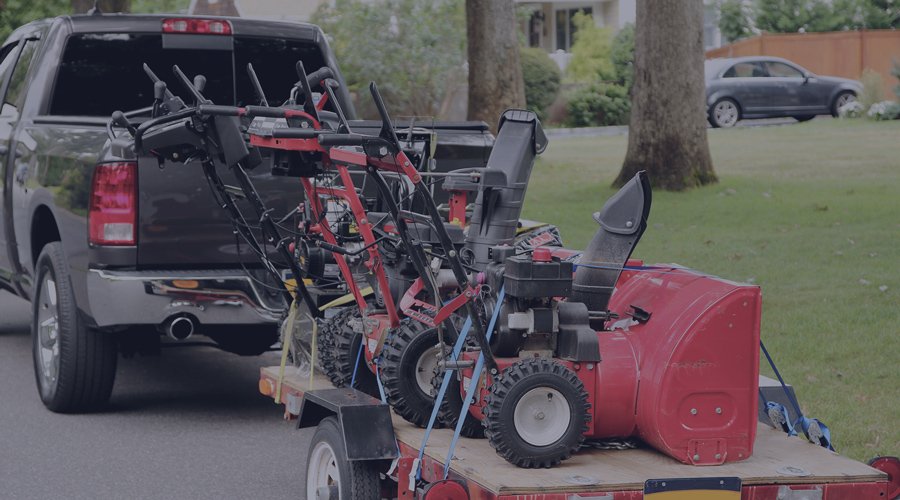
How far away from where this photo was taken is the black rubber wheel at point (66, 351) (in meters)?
7.54

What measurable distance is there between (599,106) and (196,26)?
26765 millimetres

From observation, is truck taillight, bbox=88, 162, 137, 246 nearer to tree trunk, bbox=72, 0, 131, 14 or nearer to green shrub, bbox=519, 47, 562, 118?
tree trunk, bbox=72, 0, 131, 14

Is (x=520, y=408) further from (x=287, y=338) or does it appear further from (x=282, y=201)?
(x=282, y=201)

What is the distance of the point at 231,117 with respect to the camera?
589 cm

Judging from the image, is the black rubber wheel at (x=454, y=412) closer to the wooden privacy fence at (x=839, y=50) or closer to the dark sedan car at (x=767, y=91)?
the dark sedan car at (x=767, y=91)

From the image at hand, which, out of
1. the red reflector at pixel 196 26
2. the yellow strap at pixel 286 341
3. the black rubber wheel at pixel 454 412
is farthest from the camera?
the red reflector at pixel 196 26

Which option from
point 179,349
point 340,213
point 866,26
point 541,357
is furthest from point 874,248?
point 866,26

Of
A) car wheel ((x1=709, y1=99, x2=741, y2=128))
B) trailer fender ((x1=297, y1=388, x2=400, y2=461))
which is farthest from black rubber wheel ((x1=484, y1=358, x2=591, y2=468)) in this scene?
car wheel ((x1=709, y1=99, x2=741, y2=128))

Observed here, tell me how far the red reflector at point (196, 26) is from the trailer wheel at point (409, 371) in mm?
3536

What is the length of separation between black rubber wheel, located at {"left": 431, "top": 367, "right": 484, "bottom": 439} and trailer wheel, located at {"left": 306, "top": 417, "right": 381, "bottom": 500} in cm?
34

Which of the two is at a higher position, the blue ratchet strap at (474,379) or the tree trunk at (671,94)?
the tree trunk at (671,94)

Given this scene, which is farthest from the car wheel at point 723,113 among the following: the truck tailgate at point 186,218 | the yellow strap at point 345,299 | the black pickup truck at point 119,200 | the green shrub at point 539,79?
the yellow strap at point 345,299

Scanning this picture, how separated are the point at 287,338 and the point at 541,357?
194 centimetres

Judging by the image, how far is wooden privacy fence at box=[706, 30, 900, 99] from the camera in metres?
37.7
